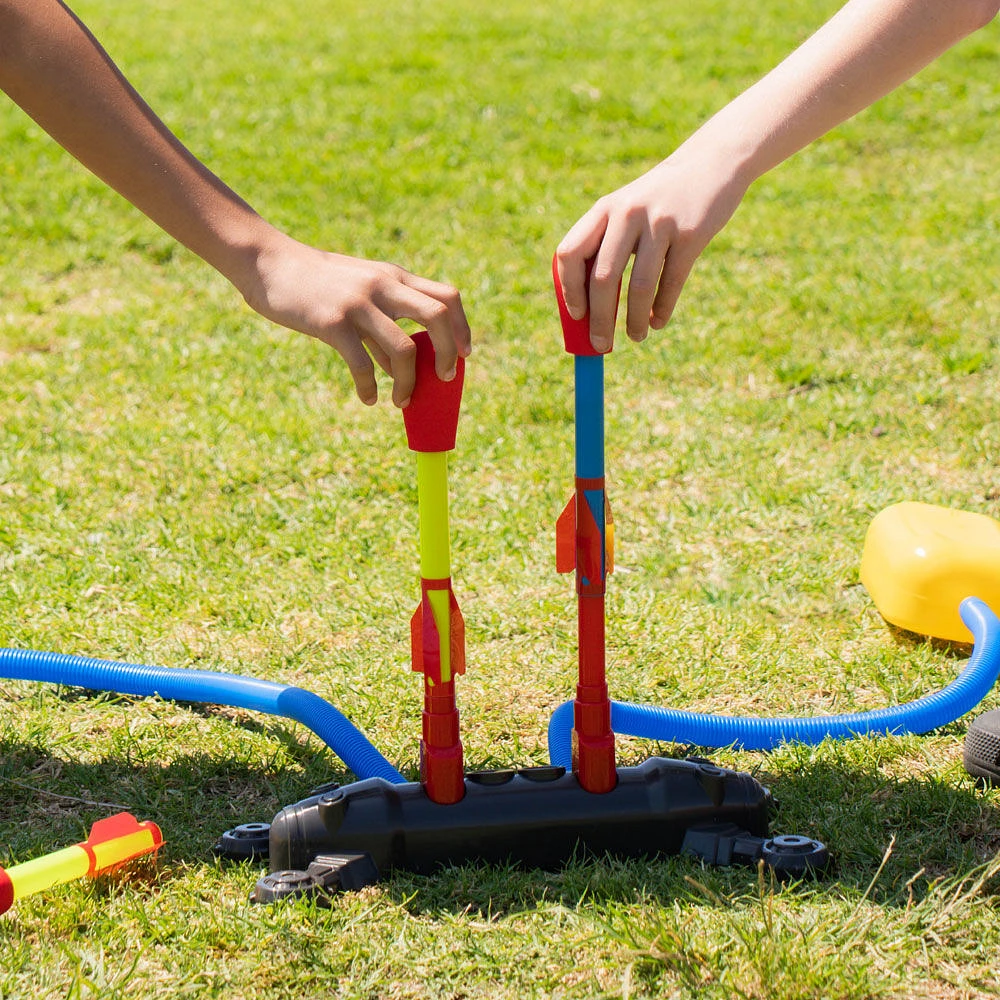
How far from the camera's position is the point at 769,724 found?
9.05 feet

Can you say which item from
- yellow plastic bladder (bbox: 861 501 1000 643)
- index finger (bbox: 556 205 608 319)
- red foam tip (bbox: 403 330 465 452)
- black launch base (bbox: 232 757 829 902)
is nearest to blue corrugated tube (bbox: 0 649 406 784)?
black launch base (bbox: 232 757 829 902)

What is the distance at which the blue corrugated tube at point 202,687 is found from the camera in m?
2.72

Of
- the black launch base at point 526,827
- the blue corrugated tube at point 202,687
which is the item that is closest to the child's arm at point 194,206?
the black launch base at point 526,827

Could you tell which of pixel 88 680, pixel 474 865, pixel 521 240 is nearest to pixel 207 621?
pixel 88 680

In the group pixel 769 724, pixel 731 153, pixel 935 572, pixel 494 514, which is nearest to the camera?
pixel 731 153

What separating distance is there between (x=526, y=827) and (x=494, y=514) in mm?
1798

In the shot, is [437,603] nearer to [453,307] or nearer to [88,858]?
[453,307]

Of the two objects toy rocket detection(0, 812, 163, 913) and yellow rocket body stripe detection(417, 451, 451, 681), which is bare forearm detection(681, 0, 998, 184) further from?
toy rocket detection(0, 812, 163, 913)

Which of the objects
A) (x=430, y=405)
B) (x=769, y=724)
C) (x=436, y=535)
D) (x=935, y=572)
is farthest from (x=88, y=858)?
(x=935, y=572)

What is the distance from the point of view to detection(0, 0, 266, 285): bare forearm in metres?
2.21

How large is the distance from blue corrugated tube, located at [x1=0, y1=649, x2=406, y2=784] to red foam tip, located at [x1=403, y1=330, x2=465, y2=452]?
796mm

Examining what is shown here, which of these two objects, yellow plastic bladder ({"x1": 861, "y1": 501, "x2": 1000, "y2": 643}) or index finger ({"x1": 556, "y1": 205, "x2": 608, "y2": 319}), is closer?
index finger ({"x1": 556, "y1": 205, "x2": 608, "y2": 319})

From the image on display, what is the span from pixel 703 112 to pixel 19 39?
6.50 meters

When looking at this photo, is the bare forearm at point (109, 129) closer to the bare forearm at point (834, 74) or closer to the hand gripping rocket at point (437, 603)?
the hand gripping rocket at point (437, 603)
